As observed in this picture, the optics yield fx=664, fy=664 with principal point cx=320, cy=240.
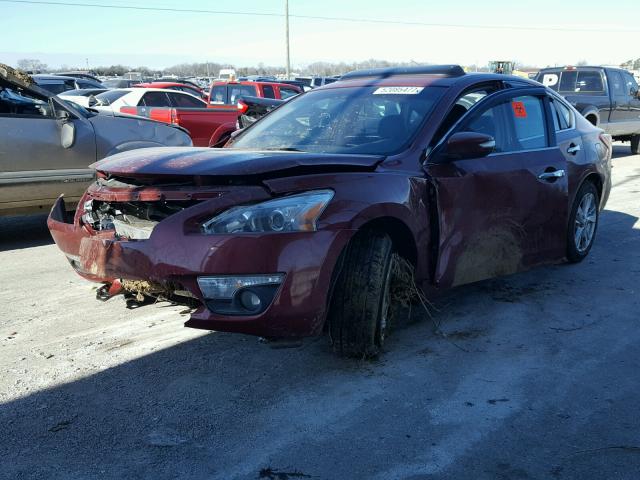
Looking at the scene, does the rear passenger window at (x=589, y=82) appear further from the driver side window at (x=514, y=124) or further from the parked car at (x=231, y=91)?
the driver side window at (x=514, y=124)

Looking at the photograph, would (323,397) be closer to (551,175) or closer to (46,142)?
(551,175)

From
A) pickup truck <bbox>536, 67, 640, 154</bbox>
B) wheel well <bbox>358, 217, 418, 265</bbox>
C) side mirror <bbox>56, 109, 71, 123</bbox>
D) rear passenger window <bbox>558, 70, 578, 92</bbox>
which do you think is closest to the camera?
wheel well <bbox>358, 217, 418, 265</bbox>

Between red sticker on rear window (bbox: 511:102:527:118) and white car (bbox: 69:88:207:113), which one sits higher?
red sticker on rear window (bbox: 511:102:527:118)

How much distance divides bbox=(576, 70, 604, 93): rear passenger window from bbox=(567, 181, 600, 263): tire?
9712 mm

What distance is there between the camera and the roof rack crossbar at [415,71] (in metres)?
4.69

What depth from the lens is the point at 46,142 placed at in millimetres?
6789

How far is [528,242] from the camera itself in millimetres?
4789

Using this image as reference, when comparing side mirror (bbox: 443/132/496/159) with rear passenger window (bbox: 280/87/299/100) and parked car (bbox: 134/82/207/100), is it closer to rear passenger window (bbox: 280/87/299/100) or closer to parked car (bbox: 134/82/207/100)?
parked car (bbox: 134/82/207/100)

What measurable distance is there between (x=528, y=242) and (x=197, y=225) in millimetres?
2616

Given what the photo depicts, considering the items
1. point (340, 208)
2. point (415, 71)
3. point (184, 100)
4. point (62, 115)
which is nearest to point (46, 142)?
point (62, 115)

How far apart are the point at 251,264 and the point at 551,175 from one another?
277cm

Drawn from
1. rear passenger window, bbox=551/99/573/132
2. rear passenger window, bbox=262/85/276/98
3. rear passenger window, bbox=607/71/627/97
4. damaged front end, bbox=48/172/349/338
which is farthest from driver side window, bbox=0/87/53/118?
rear passenger window, bbox=607/71/627/97

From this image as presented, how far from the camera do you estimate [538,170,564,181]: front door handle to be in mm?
4836

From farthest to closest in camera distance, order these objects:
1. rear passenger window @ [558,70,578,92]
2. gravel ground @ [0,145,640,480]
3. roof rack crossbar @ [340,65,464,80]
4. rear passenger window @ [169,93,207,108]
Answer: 1. rear passenger window @ [558,70,578,92]
2. rear passenger window @ [169,93,207,108]
3. roof rack crossbar @ [340,65,464,80]
4. gravel ground @ [0,145,640,480]
